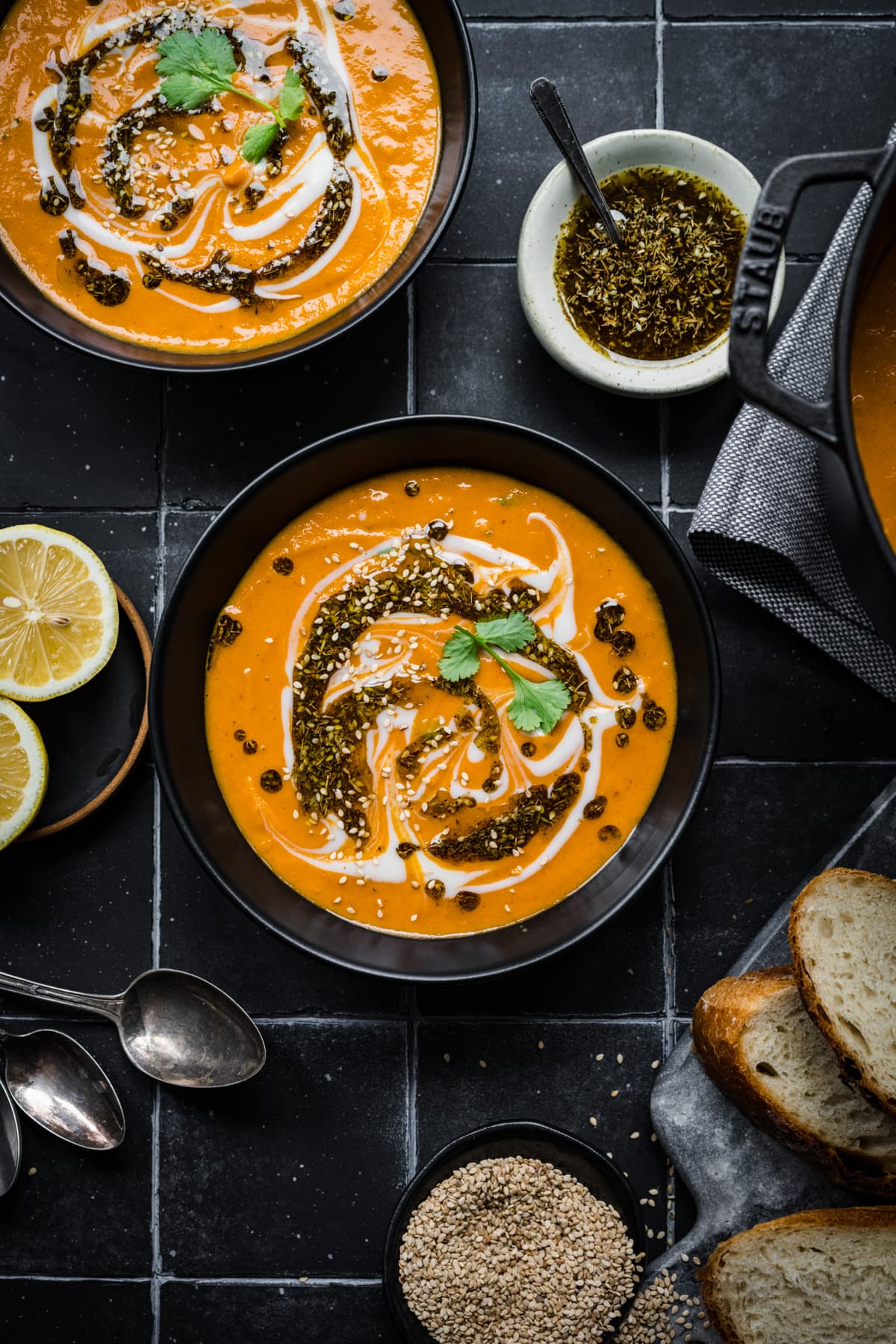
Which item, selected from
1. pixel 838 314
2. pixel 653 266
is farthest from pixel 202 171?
pixel 838 314

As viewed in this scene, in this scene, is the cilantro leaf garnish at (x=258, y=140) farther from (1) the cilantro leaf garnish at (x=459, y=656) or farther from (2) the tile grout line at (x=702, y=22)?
(1) the cilantro leaf garnish at (x=459, y=656)

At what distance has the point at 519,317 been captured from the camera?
2662 mm

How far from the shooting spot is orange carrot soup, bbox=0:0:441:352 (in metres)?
2.49

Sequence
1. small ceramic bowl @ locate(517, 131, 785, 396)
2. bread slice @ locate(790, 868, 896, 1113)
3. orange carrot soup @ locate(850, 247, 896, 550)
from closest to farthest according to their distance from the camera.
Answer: orange carrot soup @ locate(850, 247, 896, 550) < bread slice @ locate(790, 868, 896, 1113) < small ceramic bowl @ locate(517, 131, 785, 396)

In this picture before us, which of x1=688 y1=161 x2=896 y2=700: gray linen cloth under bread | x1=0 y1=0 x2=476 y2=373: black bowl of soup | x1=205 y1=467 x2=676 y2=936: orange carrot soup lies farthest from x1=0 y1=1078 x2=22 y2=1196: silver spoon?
x1=688 y1=161 x2=896 y2=700: gray linen cloth under bread

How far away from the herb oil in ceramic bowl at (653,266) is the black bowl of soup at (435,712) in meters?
0.40

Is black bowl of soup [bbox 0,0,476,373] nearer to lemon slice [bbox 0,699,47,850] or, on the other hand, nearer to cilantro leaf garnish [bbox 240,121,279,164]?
cilantro leaf garnish [bbox 240,121,279,164]

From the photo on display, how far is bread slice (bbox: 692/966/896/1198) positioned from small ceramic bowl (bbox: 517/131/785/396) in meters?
1.37

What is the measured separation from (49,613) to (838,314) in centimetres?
173

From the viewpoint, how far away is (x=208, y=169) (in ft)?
8.22

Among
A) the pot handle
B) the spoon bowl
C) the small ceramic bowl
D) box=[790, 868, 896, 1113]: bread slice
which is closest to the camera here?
the pot handle

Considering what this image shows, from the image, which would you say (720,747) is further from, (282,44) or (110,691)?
(282,44)

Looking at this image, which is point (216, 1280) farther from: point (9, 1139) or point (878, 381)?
point (878, 381)

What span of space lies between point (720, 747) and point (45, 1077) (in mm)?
1777
